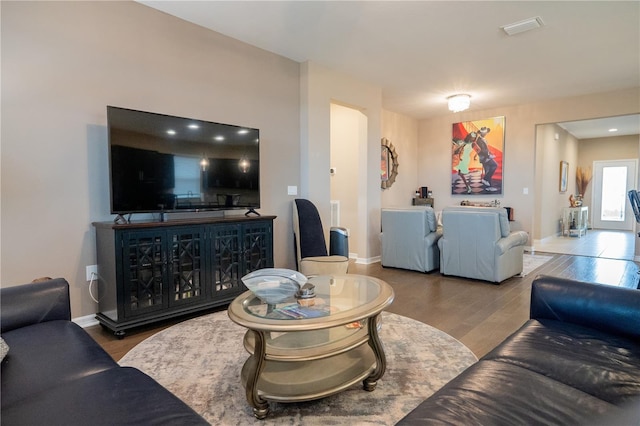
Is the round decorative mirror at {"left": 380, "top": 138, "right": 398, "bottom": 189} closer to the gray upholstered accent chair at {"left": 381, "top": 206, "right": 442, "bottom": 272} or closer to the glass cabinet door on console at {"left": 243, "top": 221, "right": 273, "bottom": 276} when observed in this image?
the gray upholstered accent chair at {"left": 381, "top": 206, "right": 442, "bottom": 272}

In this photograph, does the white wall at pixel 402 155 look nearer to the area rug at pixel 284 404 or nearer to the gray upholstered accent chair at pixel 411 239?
the gray upholstered accent chair at pixel 411 239

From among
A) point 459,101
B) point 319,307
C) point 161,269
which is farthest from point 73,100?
point 459,101

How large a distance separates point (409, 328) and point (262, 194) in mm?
2208

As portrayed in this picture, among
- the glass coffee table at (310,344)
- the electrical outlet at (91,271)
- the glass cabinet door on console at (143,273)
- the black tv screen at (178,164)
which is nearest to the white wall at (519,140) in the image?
the black tv screen at (178,164)

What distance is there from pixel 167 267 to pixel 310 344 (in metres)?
1.52

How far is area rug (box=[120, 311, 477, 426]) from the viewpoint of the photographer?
166 cm

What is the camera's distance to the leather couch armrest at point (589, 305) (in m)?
1.55

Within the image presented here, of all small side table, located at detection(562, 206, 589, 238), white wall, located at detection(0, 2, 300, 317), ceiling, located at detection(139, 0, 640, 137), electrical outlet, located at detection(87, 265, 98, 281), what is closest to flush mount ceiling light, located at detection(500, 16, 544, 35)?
ceiling, located at detection(139, 0, 640, 137)

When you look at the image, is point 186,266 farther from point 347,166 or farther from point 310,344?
point 347,166

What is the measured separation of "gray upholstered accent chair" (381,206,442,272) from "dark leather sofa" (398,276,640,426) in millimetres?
2812

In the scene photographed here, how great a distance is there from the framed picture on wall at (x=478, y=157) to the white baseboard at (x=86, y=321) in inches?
262

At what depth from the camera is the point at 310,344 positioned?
1856 millimetres

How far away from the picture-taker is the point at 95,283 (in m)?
2.82

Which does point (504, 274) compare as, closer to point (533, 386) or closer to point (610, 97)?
point (533, 386)
